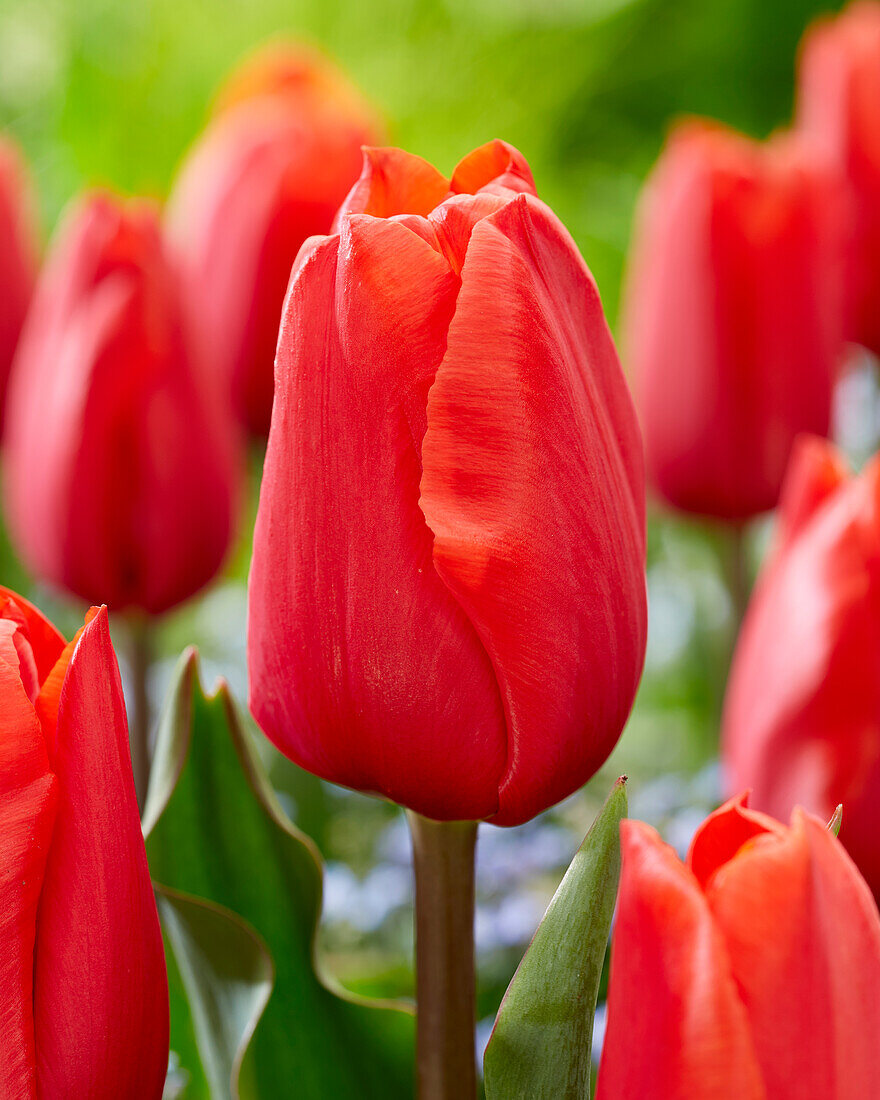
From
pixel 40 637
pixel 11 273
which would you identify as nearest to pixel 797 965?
pixel 40 637

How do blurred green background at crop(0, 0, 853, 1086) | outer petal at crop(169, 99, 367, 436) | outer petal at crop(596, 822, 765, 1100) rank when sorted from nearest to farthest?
outer petal at crop(596, 822, 765, 1100) < outer petal at crop(169, 99, 367, 436) < blurred green background at crop(0, 0, 853, 1086)

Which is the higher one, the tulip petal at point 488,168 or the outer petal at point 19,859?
the tulip petal at point 488,168

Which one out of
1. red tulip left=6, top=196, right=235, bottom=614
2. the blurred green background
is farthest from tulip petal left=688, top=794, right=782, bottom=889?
the blurred green background

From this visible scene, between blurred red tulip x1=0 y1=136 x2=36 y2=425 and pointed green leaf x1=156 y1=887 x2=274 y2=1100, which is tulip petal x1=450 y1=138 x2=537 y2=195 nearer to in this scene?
pointed green leaf x1=156 y1=887 x2=274 y2=1100

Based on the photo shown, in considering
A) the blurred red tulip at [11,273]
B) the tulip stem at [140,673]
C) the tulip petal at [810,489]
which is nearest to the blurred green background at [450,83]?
the blurred red tulip at [11,273]

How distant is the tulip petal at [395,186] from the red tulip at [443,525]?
0.05ft

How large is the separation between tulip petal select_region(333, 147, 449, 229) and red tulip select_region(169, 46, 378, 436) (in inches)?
11.9

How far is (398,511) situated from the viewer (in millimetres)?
207

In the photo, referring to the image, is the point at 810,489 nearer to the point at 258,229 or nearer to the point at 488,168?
→ the point at 488,168

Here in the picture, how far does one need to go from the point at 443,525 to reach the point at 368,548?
13 millimetres

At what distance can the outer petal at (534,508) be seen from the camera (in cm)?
20

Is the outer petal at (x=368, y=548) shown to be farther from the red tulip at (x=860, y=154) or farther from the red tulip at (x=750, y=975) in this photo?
the red tulip at (x=860, y=154)

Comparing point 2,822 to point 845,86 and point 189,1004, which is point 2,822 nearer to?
point 189,1004

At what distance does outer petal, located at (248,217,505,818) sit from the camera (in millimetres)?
205
